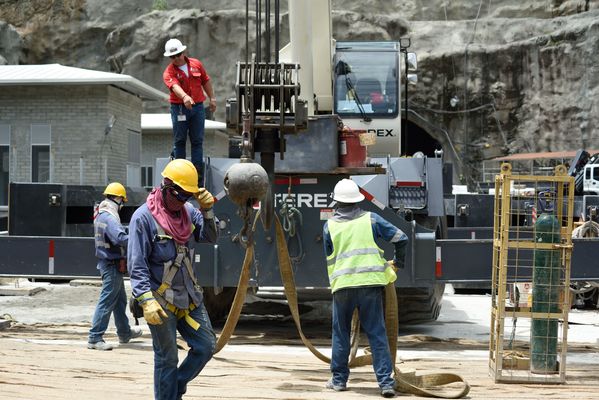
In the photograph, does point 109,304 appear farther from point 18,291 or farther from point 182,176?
point 18,291

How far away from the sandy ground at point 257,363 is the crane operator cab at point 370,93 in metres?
2.91

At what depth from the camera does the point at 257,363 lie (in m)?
10.2

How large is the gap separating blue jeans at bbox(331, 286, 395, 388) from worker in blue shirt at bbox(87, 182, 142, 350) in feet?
11.3

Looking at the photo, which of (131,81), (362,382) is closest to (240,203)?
(362,382)

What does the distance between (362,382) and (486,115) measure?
31.2 metres

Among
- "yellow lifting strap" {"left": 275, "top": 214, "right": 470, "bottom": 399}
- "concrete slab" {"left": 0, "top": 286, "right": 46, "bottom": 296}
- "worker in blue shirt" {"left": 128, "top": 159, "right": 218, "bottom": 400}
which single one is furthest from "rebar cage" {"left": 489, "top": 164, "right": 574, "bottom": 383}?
"concrete slab" {"left": 0, "top": 286, "right": 46, "bottom": 296}

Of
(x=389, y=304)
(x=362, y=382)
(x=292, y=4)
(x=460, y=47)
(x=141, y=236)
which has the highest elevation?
(x=460, y=47)

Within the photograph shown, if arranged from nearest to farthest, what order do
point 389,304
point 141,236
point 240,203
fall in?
point 141,236 < point 240,203 < point 389,304

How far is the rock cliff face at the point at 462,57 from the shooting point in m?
38.3

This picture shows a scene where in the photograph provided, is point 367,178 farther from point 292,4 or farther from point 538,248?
point 538,248

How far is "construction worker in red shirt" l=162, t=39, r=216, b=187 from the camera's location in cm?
1199

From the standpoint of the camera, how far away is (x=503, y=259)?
31.0 ft

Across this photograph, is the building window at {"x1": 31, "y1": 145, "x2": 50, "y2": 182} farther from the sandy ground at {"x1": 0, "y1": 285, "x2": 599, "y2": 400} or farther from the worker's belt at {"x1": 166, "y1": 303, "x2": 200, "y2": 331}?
the worker's belt at {"x1": 166, "y1": 303, "x2": 200, "y2": 331}

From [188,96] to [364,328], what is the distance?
4402 mm
